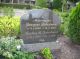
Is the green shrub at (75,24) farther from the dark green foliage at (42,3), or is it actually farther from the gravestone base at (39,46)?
the dark green foliage at (42,3)

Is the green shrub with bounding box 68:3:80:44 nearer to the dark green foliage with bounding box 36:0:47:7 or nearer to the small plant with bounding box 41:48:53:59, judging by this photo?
the small plant with bounding box 41:48:53:59

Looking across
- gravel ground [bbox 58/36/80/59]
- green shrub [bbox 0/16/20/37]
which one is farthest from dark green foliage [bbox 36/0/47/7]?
gravel ground [bbox 58/36/80/59]

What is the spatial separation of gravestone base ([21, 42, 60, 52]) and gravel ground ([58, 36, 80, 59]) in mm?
302

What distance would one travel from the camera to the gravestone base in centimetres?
780

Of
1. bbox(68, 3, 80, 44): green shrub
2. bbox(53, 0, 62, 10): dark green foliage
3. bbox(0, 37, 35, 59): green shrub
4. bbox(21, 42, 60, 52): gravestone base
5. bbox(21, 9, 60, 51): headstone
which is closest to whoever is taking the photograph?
bbox(0, 37, 35, 59): green shrub

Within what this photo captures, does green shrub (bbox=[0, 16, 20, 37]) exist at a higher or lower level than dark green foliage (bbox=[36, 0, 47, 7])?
higher

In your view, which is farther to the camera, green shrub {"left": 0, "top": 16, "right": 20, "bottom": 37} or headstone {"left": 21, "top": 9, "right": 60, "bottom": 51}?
green shrub {"left": 0, "top": 16, "right": 20, "bottom": 37}

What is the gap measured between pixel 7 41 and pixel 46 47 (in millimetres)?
1386

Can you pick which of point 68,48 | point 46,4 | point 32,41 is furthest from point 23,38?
point 46,4

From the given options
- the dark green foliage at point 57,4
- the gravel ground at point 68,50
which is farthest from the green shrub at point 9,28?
the dark green foliage at point 57,4

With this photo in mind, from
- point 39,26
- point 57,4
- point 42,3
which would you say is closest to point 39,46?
point 39,26

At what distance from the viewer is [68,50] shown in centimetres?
860

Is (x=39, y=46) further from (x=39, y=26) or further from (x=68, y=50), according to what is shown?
(x=68, y=50)

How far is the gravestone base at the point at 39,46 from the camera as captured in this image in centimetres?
780
